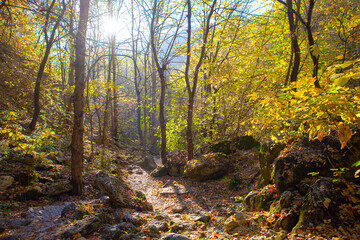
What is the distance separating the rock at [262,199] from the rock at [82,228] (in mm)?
3220

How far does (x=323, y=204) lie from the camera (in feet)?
10.5

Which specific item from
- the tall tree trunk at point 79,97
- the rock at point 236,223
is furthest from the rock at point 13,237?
the rock at point 236,223

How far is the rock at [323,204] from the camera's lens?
3.12 m

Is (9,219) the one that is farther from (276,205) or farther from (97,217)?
(276,205)

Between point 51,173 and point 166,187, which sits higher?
point 51,173

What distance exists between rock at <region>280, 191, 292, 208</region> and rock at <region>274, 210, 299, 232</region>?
232 mm

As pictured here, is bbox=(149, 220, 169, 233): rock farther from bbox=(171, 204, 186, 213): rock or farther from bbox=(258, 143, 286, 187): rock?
bbox=(258, 143, 286, 187): rock

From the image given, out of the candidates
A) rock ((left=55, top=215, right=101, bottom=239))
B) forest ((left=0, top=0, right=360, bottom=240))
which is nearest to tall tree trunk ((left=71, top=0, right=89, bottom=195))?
forest ((left=0, top=0, right=360, bottom=240))

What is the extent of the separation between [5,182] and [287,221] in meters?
6.05

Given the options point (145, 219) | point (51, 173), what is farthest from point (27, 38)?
point (145, 219)

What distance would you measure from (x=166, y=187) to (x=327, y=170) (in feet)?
18.9

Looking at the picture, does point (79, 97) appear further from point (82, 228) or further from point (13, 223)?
point (82, 228)

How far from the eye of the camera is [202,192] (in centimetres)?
733

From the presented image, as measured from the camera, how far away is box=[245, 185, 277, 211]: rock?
4328 millimetres
